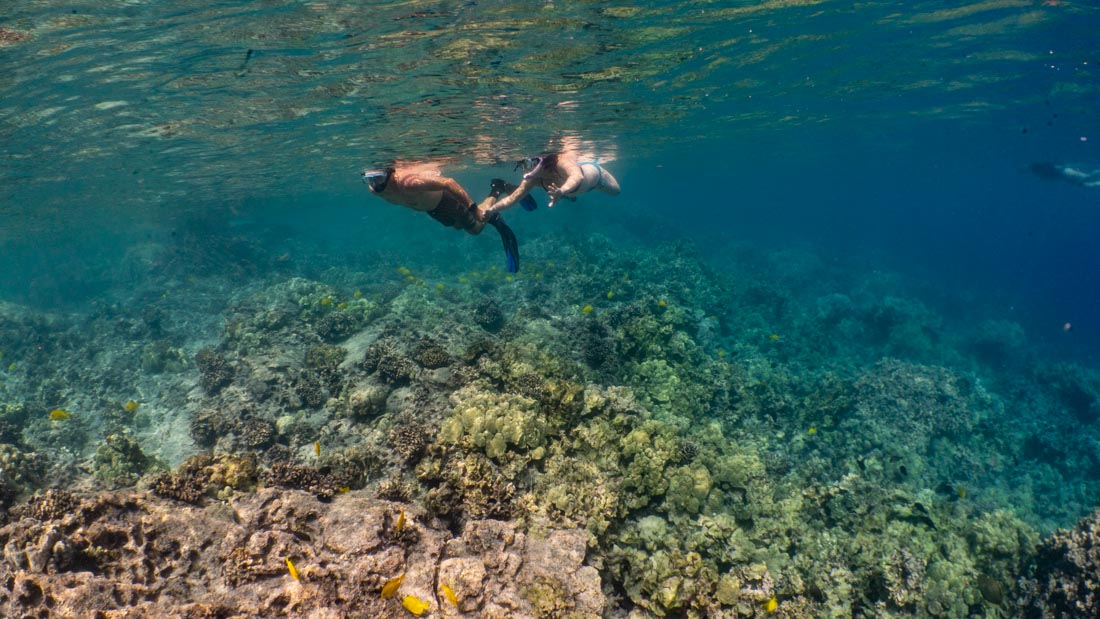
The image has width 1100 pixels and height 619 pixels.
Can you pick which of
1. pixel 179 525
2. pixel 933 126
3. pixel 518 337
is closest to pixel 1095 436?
pixel 518 337

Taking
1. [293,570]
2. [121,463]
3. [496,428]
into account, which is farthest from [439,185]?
[121,463]

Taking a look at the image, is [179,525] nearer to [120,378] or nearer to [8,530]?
[8,530]

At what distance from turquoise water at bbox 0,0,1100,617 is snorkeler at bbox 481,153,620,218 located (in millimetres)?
3101

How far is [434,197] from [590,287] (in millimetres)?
10003

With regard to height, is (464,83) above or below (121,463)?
above

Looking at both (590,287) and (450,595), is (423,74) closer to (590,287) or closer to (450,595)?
(590,287)

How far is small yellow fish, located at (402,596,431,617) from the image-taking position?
3.95m

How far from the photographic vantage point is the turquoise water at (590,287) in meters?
8.45

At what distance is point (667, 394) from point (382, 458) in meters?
6.66

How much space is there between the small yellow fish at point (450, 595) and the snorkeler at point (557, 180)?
22.0 ft

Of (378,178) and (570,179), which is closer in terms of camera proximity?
(378,178)

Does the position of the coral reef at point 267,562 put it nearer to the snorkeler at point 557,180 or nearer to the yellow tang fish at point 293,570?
the yellow tang fish at point 293,570

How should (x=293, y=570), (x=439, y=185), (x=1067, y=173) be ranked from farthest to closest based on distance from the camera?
(x=1067, y=173) → (x=439, y=185) → (x=293, y=570)

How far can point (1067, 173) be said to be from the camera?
35406 millimetres
